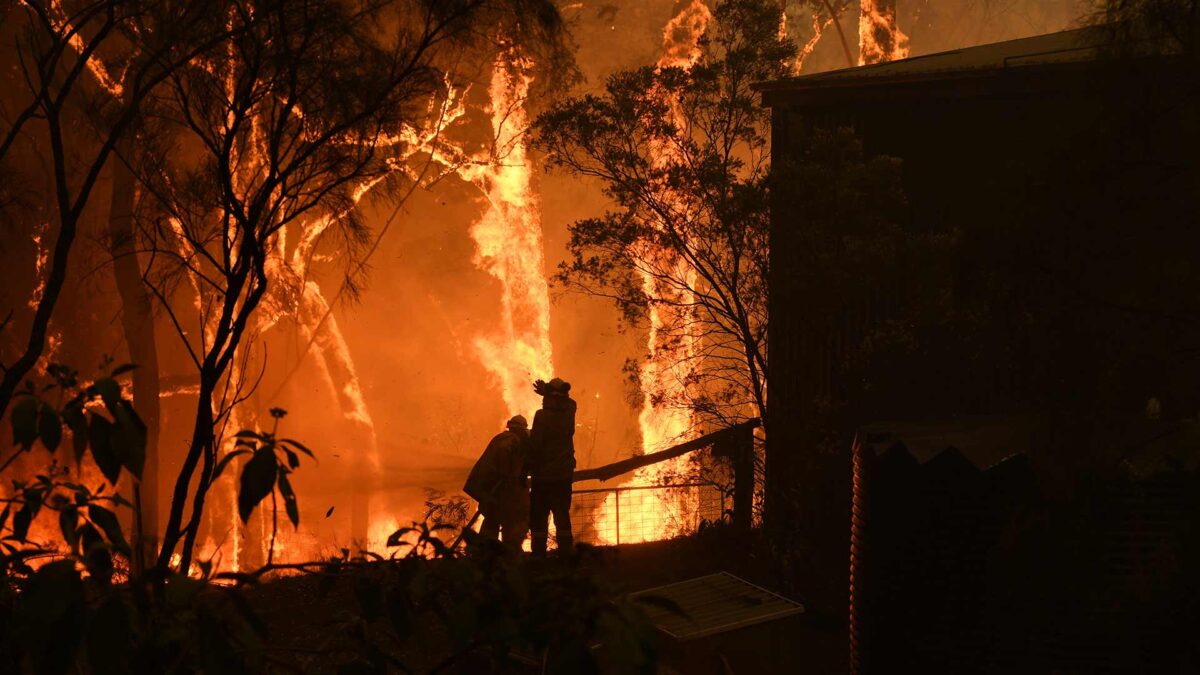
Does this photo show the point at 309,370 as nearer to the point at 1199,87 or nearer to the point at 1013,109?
the point at 1013,109

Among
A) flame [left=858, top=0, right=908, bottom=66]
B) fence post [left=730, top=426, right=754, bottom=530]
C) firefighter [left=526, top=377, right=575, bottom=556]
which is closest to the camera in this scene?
firefighter [left=526, top=377, right=575, bottom=556]

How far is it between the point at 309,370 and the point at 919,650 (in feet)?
106

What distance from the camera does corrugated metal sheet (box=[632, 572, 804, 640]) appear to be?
6812mm

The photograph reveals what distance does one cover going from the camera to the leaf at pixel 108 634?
6.31 feet

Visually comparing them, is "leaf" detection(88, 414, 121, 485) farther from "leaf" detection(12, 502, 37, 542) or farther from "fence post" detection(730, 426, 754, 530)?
"fence post" detection(730, 426, 754, 530)

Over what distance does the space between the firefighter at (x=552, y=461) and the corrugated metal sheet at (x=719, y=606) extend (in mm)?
2706

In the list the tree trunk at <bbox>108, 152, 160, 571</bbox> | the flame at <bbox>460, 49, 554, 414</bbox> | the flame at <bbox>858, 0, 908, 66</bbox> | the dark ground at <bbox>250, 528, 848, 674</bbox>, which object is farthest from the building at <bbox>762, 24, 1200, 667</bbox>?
the flame at <bbox>460, 49, 554, 414</bbox>

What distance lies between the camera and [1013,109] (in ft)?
35.2

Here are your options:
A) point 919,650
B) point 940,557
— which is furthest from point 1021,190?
point 919,650

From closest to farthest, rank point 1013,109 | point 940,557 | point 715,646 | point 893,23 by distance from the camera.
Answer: point 940,557
point 715,646
point 1013,109
point 893,23

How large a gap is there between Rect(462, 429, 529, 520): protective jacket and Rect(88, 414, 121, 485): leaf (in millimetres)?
8008

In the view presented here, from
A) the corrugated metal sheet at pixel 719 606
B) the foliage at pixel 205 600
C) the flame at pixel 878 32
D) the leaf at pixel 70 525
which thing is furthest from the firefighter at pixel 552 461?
the flame at pixel 878 32

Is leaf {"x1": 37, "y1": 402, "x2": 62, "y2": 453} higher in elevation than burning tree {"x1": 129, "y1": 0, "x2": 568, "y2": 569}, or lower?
lower

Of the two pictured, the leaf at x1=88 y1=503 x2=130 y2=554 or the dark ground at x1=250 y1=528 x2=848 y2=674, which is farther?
the dark ground at x1=250 y1=528 x2=848 y2=674
